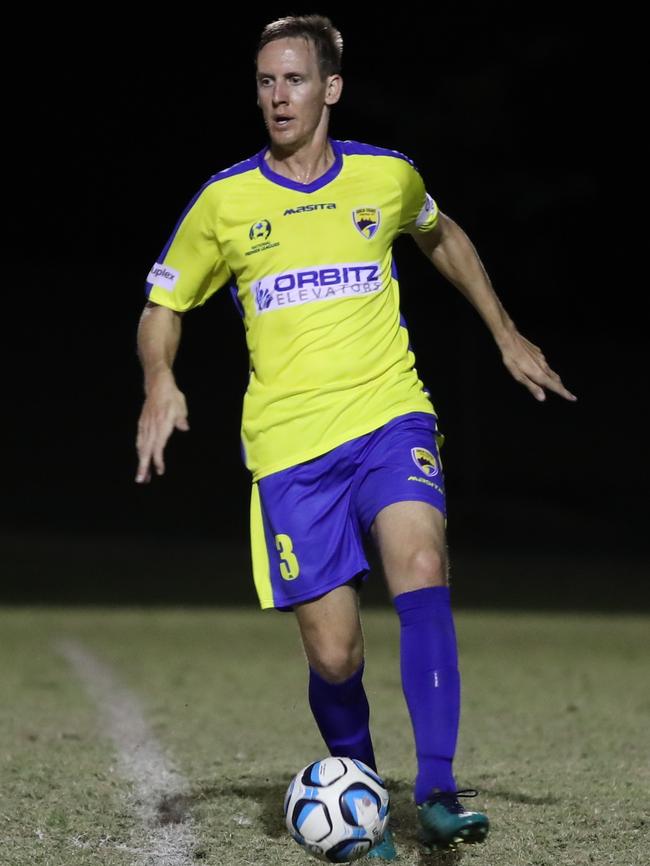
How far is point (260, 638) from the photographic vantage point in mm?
11453

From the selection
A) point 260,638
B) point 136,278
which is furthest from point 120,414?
point 260,638

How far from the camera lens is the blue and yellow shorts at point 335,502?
4.24 meters

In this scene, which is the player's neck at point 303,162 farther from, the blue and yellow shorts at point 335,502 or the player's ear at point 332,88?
the blue and yellow shorts at point 335,502

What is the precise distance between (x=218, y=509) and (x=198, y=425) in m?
3.51

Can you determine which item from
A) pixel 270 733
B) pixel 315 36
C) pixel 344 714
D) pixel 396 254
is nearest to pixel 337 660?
pixel 344 714

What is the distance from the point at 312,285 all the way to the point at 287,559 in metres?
0.81

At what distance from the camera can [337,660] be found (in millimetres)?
4395

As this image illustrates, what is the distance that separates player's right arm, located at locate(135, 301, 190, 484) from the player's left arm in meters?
0.84

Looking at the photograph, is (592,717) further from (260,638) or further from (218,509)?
(218,509)

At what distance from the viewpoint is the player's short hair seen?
440cm

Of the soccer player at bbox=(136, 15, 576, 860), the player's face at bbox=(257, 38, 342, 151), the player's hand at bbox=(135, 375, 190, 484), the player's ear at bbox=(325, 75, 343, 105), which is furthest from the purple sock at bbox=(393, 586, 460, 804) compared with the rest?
the player's ear at bbox=(325, 75, 343, 105)

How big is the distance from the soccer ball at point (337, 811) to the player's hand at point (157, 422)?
38.6 inches

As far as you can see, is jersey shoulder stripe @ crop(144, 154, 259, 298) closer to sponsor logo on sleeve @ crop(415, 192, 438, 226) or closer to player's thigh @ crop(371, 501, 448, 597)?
sponsor logo on sleeve @ crop(415, 192, 438, 226)

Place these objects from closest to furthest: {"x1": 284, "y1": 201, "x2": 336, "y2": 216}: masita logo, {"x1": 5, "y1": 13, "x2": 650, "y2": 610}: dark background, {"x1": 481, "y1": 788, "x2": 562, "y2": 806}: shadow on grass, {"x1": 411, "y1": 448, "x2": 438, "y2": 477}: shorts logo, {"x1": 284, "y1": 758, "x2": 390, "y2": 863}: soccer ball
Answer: {"x1": 284, "y1": 758, "x2": 390, "y2": 863}: soccer ball → {"x1": 411, "y1": 448, "x2": 438, "y2": 477}: shorts logo → {"x1": 284, "y1": 201, "x2": 336, "y2": 216}: masita logo → {"x1": 481, "y1": 788, "x2": 562, "y2": 806}: shadow on grass → {"x1": 5, "y1": 13, "x2": 650, "y2": 610}: dark background
